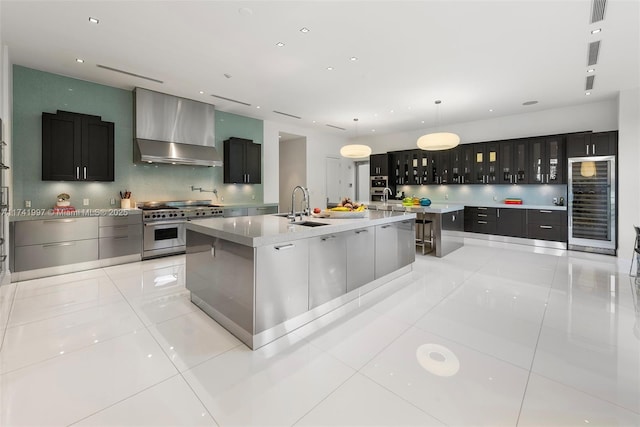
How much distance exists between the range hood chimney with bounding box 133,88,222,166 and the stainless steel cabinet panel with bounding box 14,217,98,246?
4.52 ft

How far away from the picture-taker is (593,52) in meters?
3.87

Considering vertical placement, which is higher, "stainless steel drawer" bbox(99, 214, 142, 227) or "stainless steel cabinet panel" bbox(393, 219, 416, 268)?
"stainless steel drawer" bbox(99, 214, 142, 227)

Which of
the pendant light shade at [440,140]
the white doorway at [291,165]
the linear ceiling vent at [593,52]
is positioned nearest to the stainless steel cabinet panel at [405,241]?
the pendant light shade at [440,140]

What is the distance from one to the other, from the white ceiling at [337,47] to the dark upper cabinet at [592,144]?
0.77 meters

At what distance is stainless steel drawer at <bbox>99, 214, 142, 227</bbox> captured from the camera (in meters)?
4.56

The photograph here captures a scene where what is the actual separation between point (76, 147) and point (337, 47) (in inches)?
168

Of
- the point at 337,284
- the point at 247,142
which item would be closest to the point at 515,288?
the point at 337,284

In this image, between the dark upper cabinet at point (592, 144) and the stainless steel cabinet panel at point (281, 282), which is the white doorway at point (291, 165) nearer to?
the dark upper cabinet at point (592, 144)

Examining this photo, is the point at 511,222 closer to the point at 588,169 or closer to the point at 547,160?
the point at 547,160

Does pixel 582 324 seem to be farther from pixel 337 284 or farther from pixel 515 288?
pixel 337 284

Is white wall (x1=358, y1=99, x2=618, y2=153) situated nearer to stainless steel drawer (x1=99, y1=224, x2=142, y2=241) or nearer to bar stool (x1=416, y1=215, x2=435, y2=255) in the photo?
bar stool (x1=416, y1=215, x2=435, y2=255)

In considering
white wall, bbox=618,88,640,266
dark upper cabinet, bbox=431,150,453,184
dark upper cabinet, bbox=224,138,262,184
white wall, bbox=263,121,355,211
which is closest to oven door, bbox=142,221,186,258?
dark upper cabinet, bbox=224,138,262,184

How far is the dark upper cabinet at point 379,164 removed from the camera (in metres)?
9.11

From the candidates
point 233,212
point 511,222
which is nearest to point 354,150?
point 233,212
